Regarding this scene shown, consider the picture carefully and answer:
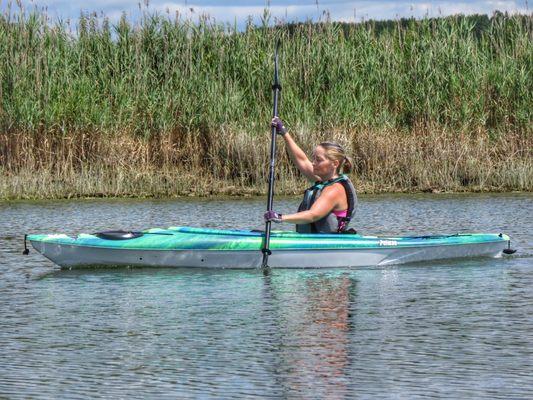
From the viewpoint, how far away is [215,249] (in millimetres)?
11148

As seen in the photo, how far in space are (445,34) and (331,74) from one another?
1.90 m

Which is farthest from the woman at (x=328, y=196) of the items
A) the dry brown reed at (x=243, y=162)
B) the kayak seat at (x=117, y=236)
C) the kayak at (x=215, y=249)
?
the dry brown reed at (x=243, y=162)

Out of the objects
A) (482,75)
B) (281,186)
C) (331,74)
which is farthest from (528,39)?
(281,186)

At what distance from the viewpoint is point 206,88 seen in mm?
19828

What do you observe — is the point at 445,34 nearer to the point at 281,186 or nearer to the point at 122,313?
the point at 281,186

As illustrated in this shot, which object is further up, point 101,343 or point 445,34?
point 445,34

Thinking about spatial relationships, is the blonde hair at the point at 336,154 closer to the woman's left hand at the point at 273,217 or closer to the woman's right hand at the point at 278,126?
the woman's right hand at the point at 278,126

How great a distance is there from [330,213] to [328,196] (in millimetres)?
203

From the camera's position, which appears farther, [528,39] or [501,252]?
[528,39]

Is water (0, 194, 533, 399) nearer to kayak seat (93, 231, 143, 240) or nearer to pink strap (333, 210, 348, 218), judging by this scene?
kayak seat (93, 231, 143, 240)

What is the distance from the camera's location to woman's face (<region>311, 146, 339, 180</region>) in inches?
443

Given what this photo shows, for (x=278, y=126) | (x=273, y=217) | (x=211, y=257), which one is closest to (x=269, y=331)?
(x=273, y=217)

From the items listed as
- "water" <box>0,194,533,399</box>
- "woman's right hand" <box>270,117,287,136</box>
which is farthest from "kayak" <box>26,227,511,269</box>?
"woman's right hand" <box>270,117,287,136</box>

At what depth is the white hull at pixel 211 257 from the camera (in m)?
11.2
